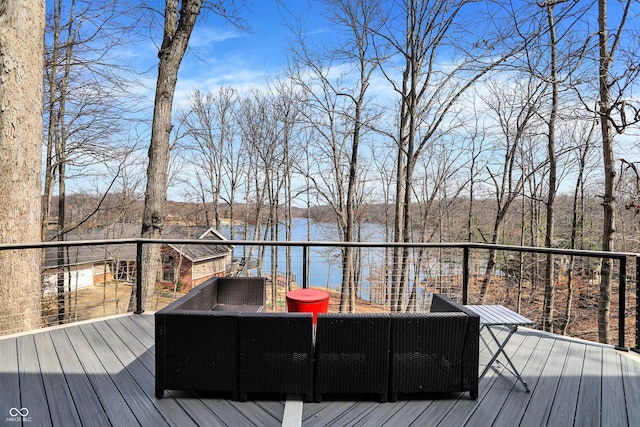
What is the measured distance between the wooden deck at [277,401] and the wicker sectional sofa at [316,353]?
0.37 ft

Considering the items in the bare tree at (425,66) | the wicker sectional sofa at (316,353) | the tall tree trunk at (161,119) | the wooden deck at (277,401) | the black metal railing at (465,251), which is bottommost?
the wooden deck at (277,401)

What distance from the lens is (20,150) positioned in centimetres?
386

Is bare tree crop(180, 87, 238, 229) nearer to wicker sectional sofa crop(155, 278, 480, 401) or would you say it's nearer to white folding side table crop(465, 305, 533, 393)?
wicker sectional sofa crop(155, 278, 480, 401)

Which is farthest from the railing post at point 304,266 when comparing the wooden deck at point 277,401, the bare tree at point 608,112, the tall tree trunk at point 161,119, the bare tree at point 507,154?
the bare tree at point 507,154

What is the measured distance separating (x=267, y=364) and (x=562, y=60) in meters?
5.41

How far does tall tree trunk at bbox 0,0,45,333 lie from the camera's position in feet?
12.3

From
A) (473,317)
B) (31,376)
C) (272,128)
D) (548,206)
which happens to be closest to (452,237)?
(548,206)

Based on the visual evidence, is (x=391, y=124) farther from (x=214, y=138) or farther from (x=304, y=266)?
(x=214, y=138)

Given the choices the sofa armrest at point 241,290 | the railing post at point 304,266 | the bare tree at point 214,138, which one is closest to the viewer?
the sofa armrest at point 241,290

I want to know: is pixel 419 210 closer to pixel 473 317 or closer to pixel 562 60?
pixel 562 60

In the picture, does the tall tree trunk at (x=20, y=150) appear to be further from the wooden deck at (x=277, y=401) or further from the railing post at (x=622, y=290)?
the railing post at (x=622, y=290)

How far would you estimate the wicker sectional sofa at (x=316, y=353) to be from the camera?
2.24 metres

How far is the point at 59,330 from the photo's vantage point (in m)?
3.54

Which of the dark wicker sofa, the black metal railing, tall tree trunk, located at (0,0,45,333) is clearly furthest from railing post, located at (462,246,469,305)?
tall tree trunk, located at (0,0,45,333)
